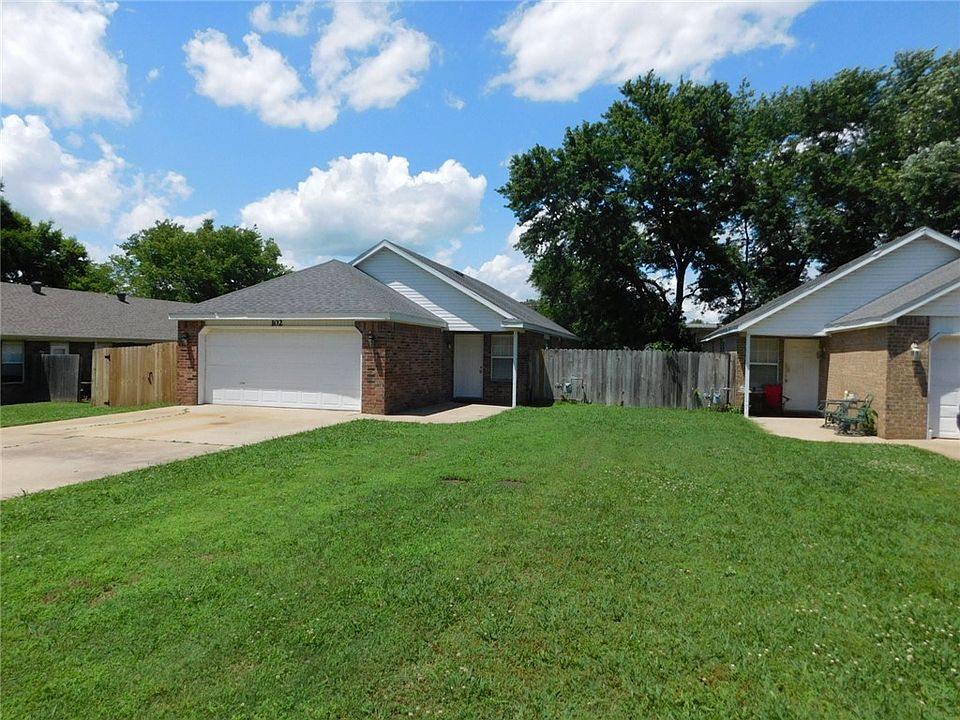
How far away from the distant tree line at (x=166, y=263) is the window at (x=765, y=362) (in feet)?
140

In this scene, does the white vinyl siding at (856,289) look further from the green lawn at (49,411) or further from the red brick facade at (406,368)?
the green lawn at (49,411)

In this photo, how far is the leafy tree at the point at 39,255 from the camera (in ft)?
113

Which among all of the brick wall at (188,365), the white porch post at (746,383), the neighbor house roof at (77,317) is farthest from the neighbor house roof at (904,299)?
the neighbor house roof at (77,317)

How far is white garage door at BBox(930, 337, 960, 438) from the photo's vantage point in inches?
442

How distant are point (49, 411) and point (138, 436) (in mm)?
7114

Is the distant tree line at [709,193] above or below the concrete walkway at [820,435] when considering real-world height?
above

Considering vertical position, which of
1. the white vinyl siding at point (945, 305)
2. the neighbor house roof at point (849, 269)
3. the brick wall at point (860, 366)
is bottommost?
the brick wall at point (860, 366)

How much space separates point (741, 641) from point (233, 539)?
4.09 m

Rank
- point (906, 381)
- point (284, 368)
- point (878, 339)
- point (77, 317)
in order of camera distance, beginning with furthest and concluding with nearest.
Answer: point (77, 317)
point (284, 368)
point (878, 339)
point (906, 381)

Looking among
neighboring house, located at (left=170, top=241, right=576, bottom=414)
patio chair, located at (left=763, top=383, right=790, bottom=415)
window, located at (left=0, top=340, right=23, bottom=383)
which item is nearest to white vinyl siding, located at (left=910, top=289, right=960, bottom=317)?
patio chair, located at (left=763, top=383, right=790, bottom=415)

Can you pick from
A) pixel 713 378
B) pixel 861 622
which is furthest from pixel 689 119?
pixel 861 622

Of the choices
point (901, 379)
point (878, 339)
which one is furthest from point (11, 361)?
point (901, 379)

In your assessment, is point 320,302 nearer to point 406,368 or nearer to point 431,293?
point 406,368

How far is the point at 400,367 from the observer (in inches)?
571
